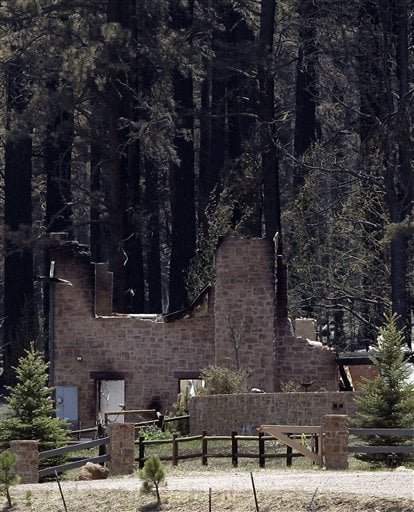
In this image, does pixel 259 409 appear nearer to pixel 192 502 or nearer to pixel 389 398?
pixel 389 398

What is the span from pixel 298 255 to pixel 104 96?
8416mm

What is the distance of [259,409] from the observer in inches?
1544

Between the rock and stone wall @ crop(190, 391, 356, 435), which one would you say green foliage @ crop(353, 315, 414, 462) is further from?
the rock

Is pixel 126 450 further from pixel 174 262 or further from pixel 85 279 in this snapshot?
pixel 174 262

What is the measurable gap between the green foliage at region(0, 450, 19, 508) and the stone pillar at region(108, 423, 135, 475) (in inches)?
117

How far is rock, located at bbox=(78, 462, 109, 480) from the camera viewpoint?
3181 cm

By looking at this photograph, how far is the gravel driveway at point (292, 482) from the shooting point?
27.7 m

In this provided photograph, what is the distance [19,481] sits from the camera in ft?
100

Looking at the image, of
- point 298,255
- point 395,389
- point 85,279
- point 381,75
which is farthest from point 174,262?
point 395,389

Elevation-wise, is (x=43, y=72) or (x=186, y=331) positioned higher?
(x=43, y=72)

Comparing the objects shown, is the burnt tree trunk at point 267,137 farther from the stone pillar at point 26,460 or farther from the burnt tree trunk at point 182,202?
the stone pillar at point 26,460

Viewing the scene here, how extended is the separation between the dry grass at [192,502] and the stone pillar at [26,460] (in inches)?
80.1

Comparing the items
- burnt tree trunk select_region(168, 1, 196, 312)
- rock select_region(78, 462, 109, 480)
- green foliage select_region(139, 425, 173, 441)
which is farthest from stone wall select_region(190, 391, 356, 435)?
burnt tree trunk select_region(168, 1, 196, 312)

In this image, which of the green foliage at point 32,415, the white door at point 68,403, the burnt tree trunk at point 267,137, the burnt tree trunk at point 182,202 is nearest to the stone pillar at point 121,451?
the green foliage at point 32,415
